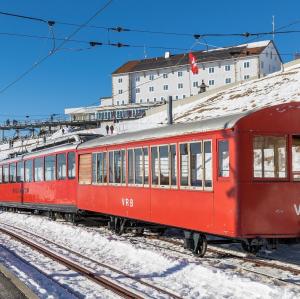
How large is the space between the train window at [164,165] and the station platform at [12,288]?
153 inches

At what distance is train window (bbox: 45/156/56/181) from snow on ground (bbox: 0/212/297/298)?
18.4ft

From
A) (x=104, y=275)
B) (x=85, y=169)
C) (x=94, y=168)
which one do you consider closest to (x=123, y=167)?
(x=94, y=168)

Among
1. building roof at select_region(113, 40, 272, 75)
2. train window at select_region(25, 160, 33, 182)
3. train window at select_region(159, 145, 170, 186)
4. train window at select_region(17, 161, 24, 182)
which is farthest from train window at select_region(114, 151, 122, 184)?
building roof at select_region(113, 40, 272, 75)

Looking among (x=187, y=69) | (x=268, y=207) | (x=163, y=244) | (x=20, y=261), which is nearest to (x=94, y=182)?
(x=163, y=244)

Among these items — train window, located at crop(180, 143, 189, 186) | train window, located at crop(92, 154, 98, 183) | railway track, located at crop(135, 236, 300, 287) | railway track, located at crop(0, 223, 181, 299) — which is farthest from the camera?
train window, located at crop(92, 154, 98, 183)

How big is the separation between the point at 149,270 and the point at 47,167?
12.1m

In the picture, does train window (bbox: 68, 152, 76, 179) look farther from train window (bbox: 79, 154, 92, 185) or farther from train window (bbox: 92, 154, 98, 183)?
train window (bbox: 92, 154, 98, 183)

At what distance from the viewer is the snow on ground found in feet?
25.3

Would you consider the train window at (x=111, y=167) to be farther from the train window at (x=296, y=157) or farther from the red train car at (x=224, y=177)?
the train window at (x=296, y=157)

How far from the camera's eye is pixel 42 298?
752 centimetres

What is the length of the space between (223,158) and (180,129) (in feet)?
5.30

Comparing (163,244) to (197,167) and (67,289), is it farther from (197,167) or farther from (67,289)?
(67,289)

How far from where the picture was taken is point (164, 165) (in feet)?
38.3

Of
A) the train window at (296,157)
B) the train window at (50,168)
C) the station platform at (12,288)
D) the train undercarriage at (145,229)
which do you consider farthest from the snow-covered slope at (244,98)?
the station platform at (12,288)
